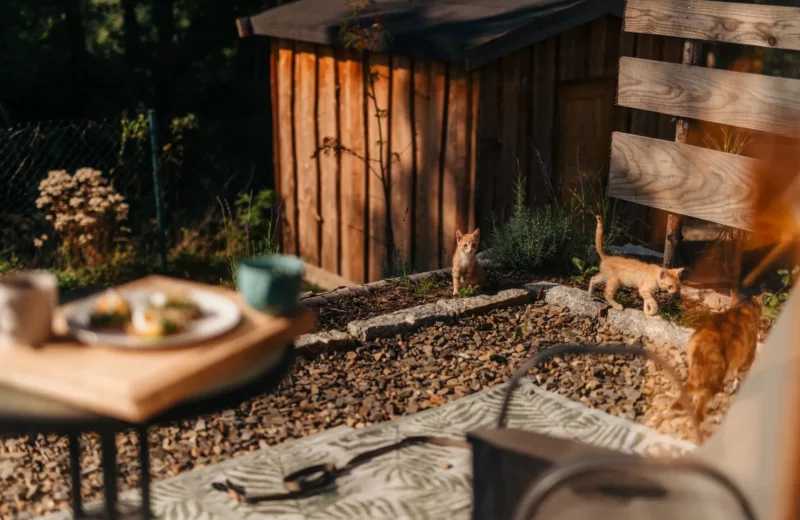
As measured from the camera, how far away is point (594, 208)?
8.21 meters

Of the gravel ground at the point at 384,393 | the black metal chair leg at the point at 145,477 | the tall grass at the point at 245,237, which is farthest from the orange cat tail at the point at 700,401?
the tall grass at the point at 245,237

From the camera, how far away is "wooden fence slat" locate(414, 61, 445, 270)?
8.15m

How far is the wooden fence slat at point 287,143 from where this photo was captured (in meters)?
9.89

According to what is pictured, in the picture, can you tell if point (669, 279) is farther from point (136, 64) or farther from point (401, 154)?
point (136, 64)

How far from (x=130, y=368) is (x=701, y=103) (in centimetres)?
432

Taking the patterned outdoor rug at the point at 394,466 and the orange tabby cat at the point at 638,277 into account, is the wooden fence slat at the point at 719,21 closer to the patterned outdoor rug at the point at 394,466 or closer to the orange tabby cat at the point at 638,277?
the orange tabby cat at the point at 638,277

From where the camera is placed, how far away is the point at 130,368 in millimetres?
2426

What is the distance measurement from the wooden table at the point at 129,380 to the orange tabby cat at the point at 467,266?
11.4 ft

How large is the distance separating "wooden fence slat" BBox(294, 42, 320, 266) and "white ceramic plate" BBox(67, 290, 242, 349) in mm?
6531

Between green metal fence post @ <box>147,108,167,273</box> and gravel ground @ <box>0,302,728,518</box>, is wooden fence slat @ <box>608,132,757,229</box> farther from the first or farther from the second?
green metal fence post @ <box>147,108,167,273</box>

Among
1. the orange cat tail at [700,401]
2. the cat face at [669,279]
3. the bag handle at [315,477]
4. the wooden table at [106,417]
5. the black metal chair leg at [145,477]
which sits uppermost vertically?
the wooden table at [106,417]

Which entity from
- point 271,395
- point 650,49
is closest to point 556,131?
point 650,49

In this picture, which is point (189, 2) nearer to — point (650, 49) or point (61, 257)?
point (61, 257)

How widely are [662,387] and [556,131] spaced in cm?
373
